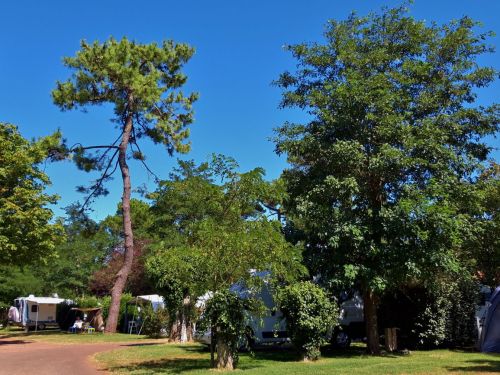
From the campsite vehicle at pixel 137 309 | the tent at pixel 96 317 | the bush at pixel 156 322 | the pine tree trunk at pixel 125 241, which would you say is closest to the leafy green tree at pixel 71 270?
the tent at pixel 96 317

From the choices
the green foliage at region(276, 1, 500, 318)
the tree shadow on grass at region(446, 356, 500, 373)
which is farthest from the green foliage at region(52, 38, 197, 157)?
the tree shadow on grass at region(446, 356, 500, 373)

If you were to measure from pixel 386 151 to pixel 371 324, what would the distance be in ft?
19.1

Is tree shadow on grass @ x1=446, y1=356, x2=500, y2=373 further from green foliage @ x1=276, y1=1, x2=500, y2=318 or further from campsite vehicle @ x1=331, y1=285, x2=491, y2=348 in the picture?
campsite vehicle @ x1=331, y1=285, x2=491, y2=348

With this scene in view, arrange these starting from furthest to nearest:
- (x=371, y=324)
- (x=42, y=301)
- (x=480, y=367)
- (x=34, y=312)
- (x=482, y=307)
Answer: (x=34, y=312)
(x=42, y=301)
(x=482, y=307)
(x=371, y=324)
(x=480, y=367)

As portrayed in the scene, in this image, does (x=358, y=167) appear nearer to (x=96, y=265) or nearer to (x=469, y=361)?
(x=469, y=361)

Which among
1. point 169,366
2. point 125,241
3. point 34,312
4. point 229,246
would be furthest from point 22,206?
point 34,312

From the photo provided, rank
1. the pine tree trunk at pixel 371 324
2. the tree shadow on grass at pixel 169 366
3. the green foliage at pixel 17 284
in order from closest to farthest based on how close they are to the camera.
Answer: the tree shadow on grass at pixel 169 366 → the pine tree trunk at pixel 371 324 → the green foliage at pixel 17 284

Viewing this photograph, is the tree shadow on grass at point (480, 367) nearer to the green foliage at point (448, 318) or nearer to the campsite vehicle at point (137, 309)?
the green foliage at point (448, 318)

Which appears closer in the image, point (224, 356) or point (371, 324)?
point (224, 356)

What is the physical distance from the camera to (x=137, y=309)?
32.9 meters

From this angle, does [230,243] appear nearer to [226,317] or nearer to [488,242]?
[226,317]

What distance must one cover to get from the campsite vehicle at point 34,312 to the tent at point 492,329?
27602 mm

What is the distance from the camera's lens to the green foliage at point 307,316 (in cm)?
1472

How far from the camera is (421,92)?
17688mm
